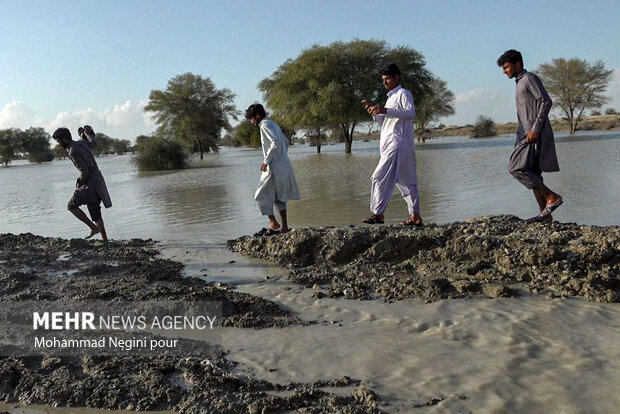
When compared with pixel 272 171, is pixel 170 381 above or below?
below

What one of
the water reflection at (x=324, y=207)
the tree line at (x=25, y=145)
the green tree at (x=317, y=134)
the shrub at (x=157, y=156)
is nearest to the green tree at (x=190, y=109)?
the green tree at (x=317, y=134)

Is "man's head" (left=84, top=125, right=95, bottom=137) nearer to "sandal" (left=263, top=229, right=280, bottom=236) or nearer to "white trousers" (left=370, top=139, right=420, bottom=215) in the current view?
"sandal" (left=263, top=229, right=280, bottom=236)

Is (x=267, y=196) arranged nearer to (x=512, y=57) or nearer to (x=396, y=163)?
(x=396, y=163)

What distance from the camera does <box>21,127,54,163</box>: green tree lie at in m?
61.5

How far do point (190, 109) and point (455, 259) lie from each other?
42.2 m

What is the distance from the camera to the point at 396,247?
4.33m

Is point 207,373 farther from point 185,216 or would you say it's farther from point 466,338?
point 185,216

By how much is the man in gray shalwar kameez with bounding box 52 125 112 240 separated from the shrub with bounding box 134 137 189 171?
73.4 ft

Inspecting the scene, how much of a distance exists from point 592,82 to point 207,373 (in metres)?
52.7

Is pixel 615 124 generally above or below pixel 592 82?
below

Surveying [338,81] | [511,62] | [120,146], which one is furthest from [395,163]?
[120,146]

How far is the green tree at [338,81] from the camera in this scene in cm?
3122

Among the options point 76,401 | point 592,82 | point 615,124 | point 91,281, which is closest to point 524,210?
point 91,281

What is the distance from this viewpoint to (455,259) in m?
4.05
